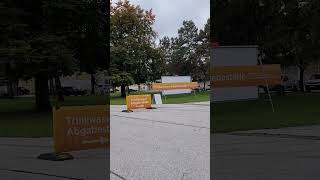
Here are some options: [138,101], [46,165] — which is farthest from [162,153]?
[138,101]

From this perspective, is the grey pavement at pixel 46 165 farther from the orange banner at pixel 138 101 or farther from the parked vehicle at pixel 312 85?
the parked vehicle at pixel 312 85

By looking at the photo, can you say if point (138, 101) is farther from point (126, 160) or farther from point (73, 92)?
point (73, 92)

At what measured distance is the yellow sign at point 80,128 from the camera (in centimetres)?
1072

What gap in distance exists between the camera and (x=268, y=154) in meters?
11.2

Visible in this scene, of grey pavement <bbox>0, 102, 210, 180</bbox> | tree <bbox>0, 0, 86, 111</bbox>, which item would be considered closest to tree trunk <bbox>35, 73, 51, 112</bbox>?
tree <bbox>0, 0, 86, 111</bbox>

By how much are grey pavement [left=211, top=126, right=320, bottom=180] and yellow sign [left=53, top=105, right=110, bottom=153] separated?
236cm

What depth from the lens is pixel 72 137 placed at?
11.0m

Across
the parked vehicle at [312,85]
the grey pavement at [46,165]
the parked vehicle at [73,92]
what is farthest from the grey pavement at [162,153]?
the parked vehicle at [73,92]

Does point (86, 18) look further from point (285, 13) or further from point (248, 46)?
point (285, 13)

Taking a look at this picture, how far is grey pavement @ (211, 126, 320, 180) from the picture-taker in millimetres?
8734

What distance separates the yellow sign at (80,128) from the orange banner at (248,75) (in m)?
13.4

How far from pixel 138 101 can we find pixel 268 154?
62.5 feet

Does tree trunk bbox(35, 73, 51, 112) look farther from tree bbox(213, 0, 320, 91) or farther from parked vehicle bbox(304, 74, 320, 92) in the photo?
A: parked vehicle bbox(304, 74, 320, 92)

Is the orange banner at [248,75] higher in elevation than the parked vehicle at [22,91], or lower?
higher
